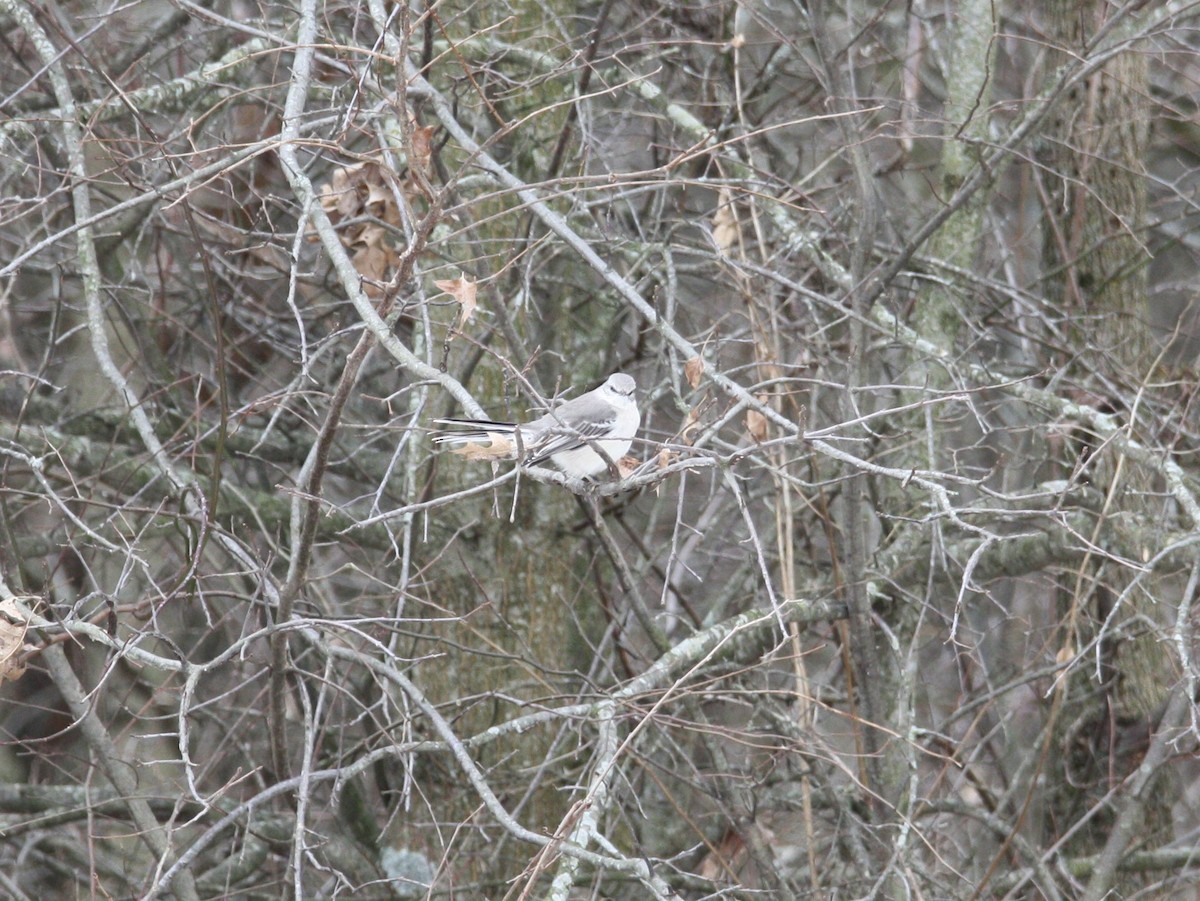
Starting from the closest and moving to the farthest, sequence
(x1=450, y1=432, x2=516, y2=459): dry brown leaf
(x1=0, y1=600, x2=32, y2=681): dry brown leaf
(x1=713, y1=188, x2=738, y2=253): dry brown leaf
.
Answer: (x1=0, y1=600, x2=32, y2=681): dry brown leaf < (x1=450, y1=432, x2=516, y2=459): dry brown leaf < (x1=713, y1=188, x2=738, y2=253): dry brown leaf

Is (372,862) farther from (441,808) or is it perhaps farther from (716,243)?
(716,243)

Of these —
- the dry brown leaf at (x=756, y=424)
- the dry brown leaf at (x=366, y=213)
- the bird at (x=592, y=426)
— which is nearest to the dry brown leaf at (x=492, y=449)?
the dry brown leaf at (x=756, y=424)

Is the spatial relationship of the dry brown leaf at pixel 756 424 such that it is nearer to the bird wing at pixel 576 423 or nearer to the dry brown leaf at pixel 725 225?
the bird wing at pixel 576 423

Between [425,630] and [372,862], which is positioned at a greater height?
[425,630]

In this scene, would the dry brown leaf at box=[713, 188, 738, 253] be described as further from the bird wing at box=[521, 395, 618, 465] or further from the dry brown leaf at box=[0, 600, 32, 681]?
the dry brown leaf at box=[0, 600, 32, 681]

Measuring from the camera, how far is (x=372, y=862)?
5.25 metres

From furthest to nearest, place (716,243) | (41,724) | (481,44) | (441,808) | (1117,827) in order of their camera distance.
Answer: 1. (41,724)
2. (441,808)
3. (481,44)
4. (1117,827)
5. (716,243)

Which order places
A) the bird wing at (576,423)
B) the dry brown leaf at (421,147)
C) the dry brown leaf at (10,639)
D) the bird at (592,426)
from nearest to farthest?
the dry brown leaf at (421,147)
the dry brown leaf at (10,639)
the bird wing at (576,423)
the bird at (592,426)

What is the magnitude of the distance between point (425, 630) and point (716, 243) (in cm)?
200

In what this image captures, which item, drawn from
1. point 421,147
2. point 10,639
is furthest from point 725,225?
point 10,639

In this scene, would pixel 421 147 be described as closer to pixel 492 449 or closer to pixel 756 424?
pixel 492 449

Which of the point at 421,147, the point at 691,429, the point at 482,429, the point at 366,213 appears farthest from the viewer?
the point at 366,213

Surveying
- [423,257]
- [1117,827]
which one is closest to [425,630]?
[423,257]

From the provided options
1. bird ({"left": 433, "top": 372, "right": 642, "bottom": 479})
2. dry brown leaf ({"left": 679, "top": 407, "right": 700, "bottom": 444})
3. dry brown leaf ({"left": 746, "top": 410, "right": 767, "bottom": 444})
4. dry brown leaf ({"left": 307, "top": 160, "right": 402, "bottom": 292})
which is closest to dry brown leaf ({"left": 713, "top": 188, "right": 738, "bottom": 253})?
bird ({"left": 433, "top": 372, "right": 642, "bottom": 479})
